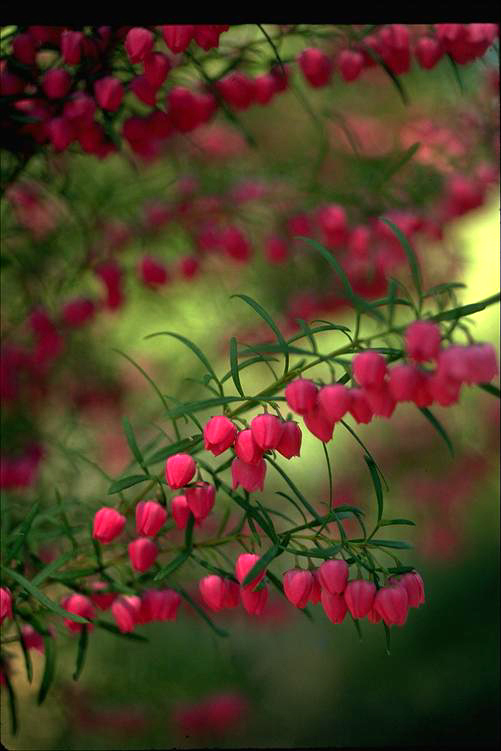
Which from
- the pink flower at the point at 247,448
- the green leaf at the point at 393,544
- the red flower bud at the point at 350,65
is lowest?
the green leaf at the point at 393,544

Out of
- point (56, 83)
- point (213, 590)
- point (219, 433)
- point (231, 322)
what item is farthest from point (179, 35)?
point (231, 322)

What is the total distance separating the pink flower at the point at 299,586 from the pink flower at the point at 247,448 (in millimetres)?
94

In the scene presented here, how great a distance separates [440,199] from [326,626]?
1.73 metres

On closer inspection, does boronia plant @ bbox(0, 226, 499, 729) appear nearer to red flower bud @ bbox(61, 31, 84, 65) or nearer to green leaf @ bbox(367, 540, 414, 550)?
green leaf @ bbox(367, 540, 414, 550)

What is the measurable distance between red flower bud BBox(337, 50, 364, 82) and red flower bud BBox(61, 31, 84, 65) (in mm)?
294

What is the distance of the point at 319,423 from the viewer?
29.3 inches

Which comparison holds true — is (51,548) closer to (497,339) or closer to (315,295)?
(315,295)

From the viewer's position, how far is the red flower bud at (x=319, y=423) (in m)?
0.74

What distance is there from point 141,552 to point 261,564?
0.55ft

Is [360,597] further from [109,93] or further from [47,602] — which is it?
[109,93]

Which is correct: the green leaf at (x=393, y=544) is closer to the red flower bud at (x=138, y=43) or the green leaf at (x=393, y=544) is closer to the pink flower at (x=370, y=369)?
the pink flower at (x=370, y=369)

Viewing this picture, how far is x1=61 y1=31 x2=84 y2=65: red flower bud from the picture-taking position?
96cm

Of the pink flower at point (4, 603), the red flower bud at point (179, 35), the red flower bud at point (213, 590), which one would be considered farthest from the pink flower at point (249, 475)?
the red flower bud at point (179, 35)

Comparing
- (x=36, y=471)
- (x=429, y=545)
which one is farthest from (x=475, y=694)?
(x=36, y=471)
